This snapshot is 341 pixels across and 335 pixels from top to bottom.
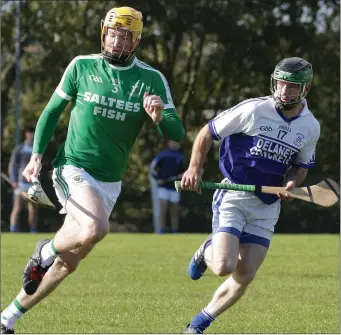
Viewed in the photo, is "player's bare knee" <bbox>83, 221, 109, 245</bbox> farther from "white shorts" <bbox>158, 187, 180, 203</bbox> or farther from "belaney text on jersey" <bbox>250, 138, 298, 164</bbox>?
"white shorts" <bbox>158, 187, 180, 203</bbox>

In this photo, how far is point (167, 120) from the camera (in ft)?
25.2

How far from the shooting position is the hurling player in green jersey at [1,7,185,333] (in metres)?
7.59

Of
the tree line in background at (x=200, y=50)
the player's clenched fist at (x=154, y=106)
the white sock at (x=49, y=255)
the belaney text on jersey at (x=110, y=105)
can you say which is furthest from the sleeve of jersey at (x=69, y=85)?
the tree line in background at (x=200, y=50)

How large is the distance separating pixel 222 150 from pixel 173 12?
2304 centimetres

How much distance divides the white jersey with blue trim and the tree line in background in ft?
69.2

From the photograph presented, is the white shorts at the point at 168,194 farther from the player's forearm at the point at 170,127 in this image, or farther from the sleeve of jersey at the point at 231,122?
the player's forearm at the point at 170,127

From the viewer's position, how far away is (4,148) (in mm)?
33281

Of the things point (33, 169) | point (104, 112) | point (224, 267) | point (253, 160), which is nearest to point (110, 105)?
point (104, 112)

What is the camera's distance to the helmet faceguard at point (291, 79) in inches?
305

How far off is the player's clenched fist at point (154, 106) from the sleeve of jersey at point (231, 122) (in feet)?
1.75

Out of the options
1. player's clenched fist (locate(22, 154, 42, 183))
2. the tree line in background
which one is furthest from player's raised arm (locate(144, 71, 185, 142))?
the tree line in background

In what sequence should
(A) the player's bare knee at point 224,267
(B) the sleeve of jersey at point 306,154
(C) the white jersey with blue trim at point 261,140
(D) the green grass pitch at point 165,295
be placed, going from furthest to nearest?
(D) the green grass pitch at point 165,295 < (B) the sleeve of jersey at point 306,154 < (C) the white jersey with blue trim at point 261,140 < (A) the player's bare knee at point 224,267

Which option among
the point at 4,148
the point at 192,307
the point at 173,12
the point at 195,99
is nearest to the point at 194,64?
the point at 195,99

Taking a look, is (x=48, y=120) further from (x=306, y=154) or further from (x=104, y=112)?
(x=306, y=154)
